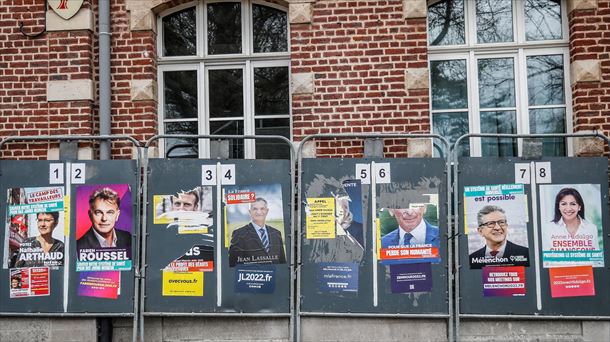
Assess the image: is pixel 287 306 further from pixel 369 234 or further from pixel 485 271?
pixel 485 271

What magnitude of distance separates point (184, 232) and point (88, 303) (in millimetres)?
1228

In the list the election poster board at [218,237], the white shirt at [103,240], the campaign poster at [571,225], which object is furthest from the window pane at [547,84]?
the white shirt at [103,240]

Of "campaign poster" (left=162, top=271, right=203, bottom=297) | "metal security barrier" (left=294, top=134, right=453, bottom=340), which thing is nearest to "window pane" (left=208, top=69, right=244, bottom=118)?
"metal security barrier" (left=294, top=134, right=453, bottom=340)

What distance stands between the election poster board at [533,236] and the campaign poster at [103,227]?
135 inches

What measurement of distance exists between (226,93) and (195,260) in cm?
217

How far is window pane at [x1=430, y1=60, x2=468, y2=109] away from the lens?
28.3ft

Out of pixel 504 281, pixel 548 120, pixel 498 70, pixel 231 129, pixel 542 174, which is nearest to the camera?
pixel 504 281

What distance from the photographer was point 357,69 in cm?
840

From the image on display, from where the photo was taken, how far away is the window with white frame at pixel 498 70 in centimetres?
855

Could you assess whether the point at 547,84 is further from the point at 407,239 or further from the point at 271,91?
the point at 271,91

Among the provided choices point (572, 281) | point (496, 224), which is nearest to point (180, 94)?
point (496, 224)

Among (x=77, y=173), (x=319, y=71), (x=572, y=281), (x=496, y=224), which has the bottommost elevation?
(x=572, y=281)

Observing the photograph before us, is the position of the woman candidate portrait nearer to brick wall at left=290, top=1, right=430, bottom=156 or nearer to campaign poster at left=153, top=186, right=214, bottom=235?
brick wall at left=290, top=1, right=430, bottom=156

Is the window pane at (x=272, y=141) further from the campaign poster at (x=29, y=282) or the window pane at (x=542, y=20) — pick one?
the window pane at (x=542, y=20)
